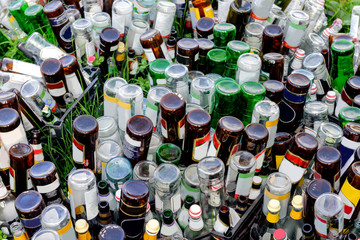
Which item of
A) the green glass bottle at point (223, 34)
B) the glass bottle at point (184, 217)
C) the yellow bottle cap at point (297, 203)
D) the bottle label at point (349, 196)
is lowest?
the glass bottle at point (184, 217)

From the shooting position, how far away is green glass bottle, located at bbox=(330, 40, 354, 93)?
1.94 m

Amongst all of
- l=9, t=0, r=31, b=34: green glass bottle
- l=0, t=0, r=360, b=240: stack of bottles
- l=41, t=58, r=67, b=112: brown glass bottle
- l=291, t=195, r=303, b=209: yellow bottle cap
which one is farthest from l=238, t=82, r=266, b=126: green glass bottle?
l=9, t=0, r=31, b=34: green glass bottle

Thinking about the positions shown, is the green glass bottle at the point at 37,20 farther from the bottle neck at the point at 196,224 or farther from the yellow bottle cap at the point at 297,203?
the yellow bottle cap at the point at 297,203

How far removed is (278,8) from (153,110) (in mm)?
1155

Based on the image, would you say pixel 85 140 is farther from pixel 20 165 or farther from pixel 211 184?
pixel 211 184

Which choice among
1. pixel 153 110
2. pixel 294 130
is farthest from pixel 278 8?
pixel 153 110

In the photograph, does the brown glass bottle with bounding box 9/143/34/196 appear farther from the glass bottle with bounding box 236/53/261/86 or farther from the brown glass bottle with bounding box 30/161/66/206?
the glass bottle with bounding box 236/53/261/86

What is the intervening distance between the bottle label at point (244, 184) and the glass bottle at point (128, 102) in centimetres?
52

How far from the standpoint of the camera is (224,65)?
1.97 m

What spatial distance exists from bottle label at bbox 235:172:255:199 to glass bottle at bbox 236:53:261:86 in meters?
0.50

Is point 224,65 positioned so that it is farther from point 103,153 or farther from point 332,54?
point 103,153

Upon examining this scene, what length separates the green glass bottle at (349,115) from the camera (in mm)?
1695

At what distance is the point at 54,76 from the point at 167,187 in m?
0.72

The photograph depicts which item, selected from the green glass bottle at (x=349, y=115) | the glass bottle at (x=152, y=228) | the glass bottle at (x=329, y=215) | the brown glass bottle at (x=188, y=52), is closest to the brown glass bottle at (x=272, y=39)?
the brown glass bottle at (x=188, y=52)
